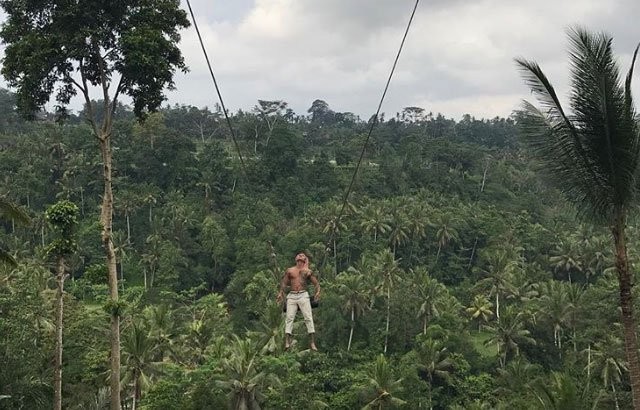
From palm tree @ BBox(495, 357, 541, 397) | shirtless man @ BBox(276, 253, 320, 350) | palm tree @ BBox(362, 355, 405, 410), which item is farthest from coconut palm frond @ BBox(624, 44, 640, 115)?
palm tree @ BBox(495, 357, 541, 397)

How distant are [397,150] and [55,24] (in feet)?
234

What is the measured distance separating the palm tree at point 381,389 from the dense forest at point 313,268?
110 millimetres

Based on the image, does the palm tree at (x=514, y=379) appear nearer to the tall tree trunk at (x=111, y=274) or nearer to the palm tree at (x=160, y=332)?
the palm tree at (x=160, y=332)

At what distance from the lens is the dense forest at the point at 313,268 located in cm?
2583

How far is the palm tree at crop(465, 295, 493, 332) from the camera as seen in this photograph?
4831 centimetres

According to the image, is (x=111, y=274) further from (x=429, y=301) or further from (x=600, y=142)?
(x=429, y=301)

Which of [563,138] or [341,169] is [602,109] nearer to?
[563,138]

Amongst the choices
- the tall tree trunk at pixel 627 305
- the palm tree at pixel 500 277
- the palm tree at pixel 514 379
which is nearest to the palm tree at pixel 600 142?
the tall tree trunk at pixel 627 305

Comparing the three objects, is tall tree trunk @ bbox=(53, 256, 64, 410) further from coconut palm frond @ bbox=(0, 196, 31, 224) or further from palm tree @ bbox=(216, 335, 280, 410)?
palm tree @ bbox=(216, 335, 280, 410)

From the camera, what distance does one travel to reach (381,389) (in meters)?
30.8

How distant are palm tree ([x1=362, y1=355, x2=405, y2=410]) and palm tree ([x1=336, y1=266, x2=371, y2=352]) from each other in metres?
10.9

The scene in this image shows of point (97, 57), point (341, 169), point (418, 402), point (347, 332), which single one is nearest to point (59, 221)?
point (97, 57)

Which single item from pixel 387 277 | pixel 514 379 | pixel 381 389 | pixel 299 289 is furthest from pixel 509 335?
pixel 299 289

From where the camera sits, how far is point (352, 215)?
59875mm
